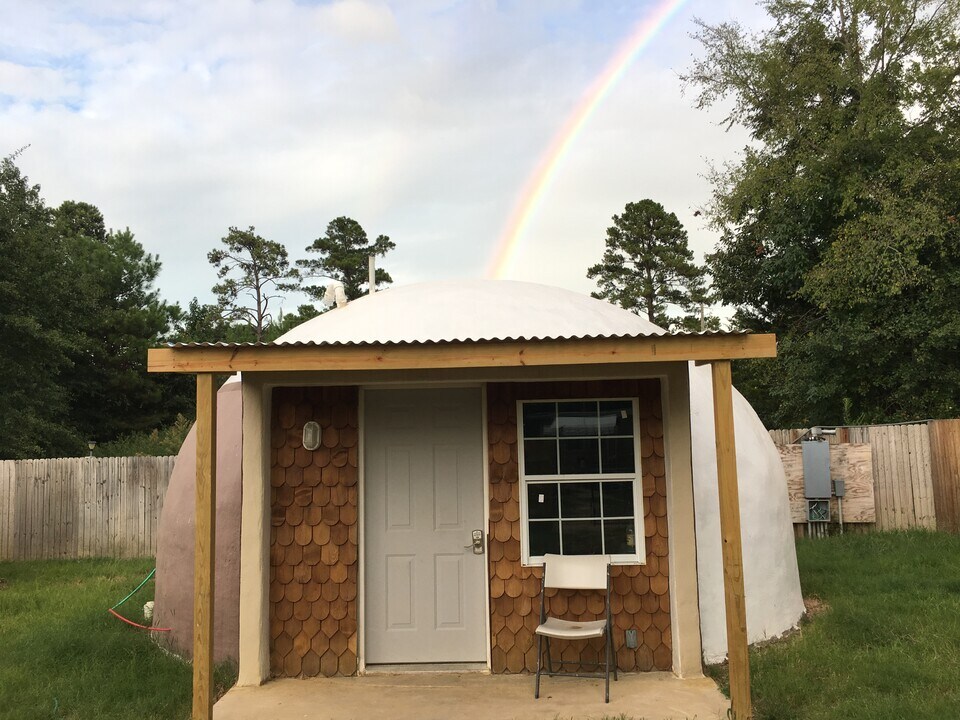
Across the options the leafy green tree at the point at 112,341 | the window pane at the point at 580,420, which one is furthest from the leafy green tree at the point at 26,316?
the window pane at the point at 580,420

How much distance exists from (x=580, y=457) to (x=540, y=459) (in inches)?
12.5

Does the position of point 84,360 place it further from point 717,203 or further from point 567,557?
point 567,557

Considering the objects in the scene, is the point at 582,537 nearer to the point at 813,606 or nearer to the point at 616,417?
the point at 616,417

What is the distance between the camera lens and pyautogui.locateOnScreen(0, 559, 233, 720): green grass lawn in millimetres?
5242

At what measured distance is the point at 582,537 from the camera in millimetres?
5922

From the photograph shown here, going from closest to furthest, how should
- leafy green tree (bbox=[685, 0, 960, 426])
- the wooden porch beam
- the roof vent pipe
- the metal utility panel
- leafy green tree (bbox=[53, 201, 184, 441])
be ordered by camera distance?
the wooden porch beam → the roof vent pipe → the metal utility panel → leafy green tree (bbox=[685, 0, 960, 426]) → leafy green tree (bbox=[53, 201, 184, 441])

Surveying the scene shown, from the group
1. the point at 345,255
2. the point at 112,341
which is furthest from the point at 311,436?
the point at 345,255

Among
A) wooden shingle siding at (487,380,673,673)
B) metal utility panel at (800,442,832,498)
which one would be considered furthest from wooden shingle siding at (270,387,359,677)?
metal utility panel at (800,442,832,498)

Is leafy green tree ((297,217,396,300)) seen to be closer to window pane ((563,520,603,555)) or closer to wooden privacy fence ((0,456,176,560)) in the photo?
wooden privacy fence ((0,456,176,560))

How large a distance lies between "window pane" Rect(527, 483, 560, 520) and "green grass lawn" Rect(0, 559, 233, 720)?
2688mm

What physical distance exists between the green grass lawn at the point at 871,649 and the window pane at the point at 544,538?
5.08 feet

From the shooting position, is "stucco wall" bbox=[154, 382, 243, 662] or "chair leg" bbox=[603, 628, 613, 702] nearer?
"chair leg" bbox=[603, 628, 613, 702]

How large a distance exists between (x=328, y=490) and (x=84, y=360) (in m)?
20.8

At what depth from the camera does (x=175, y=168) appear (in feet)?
46.7
